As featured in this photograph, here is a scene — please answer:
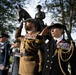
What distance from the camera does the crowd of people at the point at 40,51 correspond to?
16.8 feet

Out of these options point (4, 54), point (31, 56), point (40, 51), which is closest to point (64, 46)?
point (40, 51)

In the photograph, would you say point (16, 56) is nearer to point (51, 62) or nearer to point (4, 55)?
point (4, 55)

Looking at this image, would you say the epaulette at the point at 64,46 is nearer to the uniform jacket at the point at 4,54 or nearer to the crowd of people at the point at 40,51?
the crowd of people at the point at 40,51

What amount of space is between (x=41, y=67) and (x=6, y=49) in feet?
8.88

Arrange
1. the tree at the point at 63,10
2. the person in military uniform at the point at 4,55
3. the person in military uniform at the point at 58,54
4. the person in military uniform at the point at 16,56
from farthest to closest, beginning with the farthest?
the tree at the point at 63,10, the person in military uniform at the point at 4,55, the person in military uniform at the point at 16,56, the person in military uniform at the point at 58,54

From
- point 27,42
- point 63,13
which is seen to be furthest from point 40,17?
point 63,13

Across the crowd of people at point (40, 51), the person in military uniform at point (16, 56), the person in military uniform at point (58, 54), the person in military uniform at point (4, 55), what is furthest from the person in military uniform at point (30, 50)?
the person in military uniform at point (4, 55)

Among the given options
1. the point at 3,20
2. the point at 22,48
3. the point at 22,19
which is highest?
the point at 3,20

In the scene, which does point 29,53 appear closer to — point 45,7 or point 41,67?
point 41,67

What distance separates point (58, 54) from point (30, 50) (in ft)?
3.75

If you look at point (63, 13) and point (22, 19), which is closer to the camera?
point (22, 19)

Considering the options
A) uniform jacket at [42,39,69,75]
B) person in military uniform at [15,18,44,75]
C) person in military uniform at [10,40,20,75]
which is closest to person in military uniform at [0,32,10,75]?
person in military uniform at [10,40,20,75]

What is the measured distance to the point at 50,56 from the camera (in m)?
5.23

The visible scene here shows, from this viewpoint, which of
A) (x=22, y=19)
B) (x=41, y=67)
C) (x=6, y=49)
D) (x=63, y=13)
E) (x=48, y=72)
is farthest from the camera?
(x=63, y=13)
